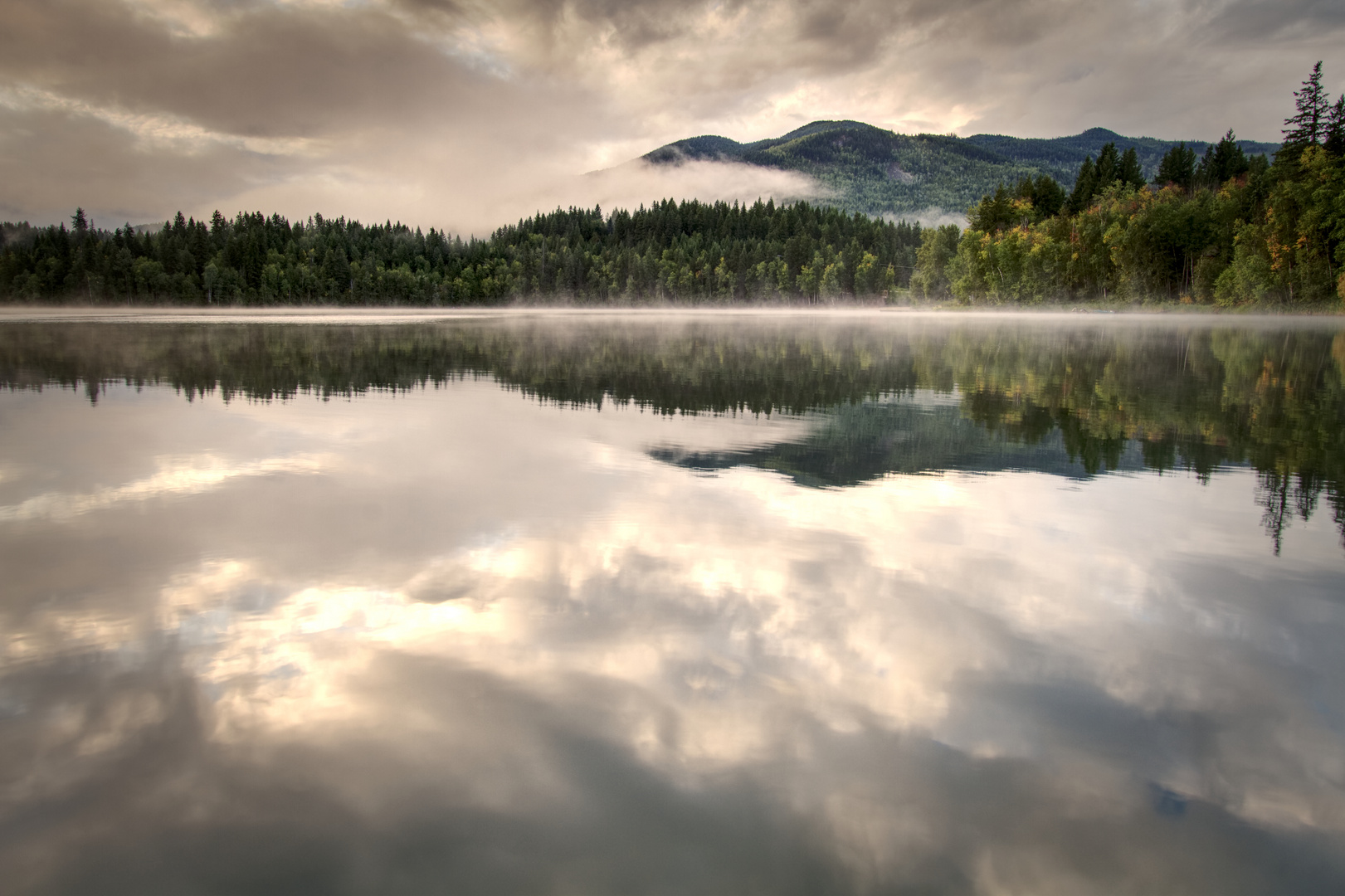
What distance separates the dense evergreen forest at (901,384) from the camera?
11.7m

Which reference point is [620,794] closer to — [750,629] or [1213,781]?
[750,629]

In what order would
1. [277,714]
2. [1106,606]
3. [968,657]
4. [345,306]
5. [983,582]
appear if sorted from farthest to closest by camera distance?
1. [345,306]
2. [983,582]
3. [1106,606]
4. [968,657]
5. [277,714]

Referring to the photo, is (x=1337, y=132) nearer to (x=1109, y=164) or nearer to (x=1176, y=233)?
(x=1176, y=233)

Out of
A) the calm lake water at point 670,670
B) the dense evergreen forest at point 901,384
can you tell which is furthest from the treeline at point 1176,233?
the calm lake water at point 670,670

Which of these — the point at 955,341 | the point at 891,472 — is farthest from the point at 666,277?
the point at 891,472

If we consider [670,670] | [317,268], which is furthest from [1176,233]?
[317,268]

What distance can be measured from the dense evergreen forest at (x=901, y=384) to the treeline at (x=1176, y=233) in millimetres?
40190

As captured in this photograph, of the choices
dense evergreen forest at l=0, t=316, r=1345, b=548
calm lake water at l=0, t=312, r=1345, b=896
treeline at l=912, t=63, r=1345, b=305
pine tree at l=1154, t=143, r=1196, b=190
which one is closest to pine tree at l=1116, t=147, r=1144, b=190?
A: treeline at l=912, t=63, r=1345, b=305

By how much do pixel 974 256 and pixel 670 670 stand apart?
124 meters

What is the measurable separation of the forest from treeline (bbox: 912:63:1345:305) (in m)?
0.20

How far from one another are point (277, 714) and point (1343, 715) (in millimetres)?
6109

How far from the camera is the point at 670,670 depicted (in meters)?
4.94

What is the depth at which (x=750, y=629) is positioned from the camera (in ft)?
18.3

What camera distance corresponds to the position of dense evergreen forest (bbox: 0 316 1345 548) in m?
11.7
